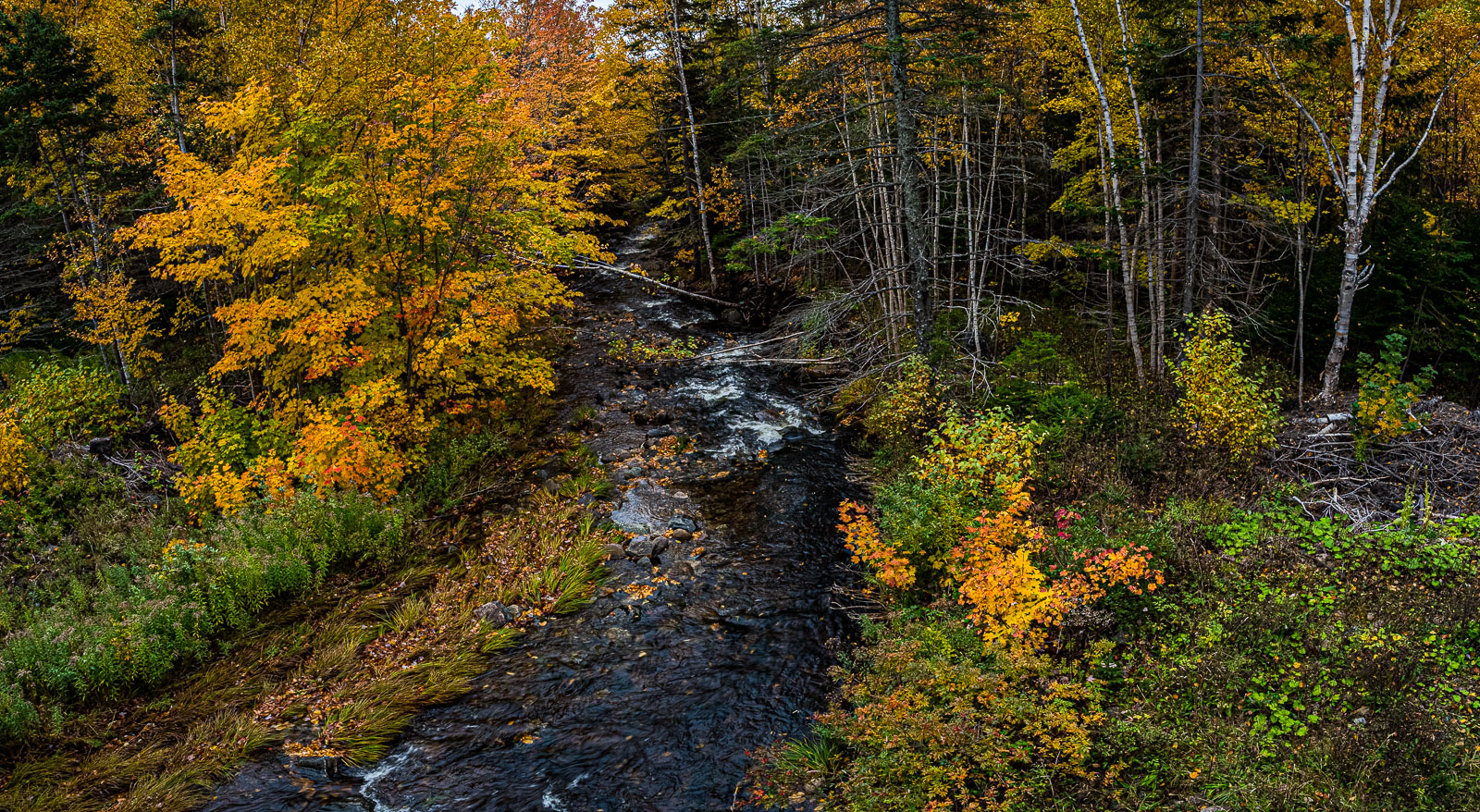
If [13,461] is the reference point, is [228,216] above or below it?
above

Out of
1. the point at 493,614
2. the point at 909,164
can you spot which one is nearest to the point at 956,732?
the point at 493,614

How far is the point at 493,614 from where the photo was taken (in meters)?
8.48

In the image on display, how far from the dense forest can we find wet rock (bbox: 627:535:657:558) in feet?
Result: 0.14

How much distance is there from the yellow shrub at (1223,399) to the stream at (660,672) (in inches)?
203

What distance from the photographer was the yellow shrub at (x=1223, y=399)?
28.1 feet

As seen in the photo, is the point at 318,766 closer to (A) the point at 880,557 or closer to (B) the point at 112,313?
(A) the point at 880,557

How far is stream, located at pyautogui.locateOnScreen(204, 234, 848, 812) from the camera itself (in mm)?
5988

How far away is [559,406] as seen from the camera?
15.2m

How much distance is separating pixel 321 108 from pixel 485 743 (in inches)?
421

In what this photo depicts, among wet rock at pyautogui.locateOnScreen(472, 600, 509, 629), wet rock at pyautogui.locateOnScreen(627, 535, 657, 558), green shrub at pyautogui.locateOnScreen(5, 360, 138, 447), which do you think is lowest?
wet rock at pyautogui.locateOnScreen(472, 600, 509, 629)

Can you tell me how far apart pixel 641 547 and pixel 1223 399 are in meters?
8.01

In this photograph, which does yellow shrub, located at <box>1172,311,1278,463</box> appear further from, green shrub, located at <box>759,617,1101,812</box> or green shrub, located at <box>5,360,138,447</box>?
green shrub, located at <box>5,360,138,447</box>

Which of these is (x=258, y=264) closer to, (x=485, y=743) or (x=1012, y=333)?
(x=485, y=743)

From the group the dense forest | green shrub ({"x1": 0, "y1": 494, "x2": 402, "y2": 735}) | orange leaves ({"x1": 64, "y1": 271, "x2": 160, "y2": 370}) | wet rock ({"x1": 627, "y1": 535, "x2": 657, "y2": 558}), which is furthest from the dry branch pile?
orange leaves ({"x1": 64, "y1": 271, "x2": 160, "y2": 370})
